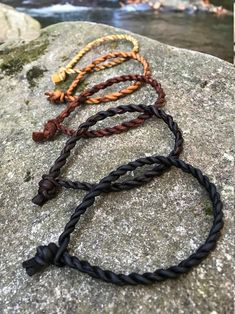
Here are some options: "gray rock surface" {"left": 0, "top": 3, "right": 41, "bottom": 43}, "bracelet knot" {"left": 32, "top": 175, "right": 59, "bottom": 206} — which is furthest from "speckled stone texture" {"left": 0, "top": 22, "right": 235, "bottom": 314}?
"gray rock surface" {"left": 0, "top": 3, "right": 41, "bottom": 43}

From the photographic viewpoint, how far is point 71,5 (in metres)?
7.50

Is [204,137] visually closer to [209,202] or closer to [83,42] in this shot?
[209,202]

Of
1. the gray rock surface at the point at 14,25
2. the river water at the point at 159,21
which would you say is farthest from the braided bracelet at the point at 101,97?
the river water at the point at 159,21

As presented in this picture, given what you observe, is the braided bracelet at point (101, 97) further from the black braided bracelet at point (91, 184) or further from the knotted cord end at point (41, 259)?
the knotted cord end at point (41, 259)

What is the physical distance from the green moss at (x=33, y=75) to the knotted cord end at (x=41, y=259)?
50.0 inches

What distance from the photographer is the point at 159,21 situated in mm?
6496

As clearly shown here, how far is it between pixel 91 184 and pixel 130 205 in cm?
18

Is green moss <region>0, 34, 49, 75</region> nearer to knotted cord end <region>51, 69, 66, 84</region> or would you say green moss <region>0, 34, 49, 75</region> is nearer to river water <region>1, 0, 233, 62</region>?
knotted cord end <region>51, 69, 66, 84</region>

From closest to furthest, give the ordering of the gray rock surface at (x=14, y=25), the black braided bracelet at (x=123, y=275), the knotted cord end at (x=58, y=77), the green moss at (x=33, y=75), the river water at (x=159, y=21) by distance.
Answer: the black braided bracelet at (x=123, y=275) < the knotted cord end at (x=58, y=77) < the green moss at (x=33, y=75) < the gray rock surface at (x=14, y=25) < the river water at (x=159, y=21)

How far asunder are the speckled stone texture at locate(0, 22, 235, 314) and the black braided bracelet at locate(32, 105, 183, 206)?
0.13 feet

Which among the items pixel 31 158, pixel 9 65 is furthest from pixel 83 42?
pixel 31 158

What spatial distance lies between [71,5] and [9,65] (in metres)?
5.23

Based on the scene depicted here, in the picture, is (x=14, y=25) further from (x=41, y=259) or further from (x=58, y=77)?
(x=41, y=259)

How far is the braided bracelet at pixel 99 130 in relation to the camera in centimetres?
201
